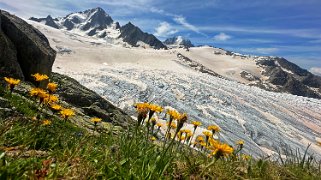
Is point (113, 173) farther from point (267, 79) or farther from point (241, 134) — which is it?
point (267, 79)

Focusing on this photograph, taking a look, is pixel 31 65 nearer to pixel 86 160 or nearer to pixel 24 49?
pixel 24 49

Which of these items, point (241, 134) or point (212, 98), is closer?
point (241, 134)

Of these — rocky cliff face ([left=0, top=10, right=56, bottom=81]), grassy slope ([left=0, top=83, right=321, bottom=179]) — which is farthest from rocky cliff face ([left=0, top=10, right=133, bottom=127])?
grassy slope ([left=0, top=83, right=321, bottom=179])

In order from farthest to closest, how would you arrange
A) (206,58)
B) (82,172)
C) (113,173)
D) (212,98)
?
(206,58) → (212,98) → (113,173) → (82,172)

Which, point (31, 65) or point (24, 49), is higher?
point (24, 49)

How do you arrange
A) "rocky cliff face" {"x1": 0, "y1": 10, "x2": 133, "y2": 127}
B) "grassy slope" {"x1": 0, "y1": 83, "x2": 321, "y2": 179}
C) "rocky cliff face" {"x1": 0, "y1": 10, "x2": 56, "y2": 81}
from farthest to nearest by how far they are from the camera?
"rocky cliff face" {"x1": 0, "y1": 10, "x2": 56, "y2": 81} < "rocky cliff face" {"x1": 0, "y1": 10, "x2": 133, "y2": 127} < "grassy slope" {"x1": 0, "y1": 83, "x2": 321, "y2": 179}

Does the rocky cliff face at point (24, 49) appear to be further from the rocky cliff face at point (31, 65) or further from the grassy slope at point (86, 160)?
the grassy slope at point (86, 160)

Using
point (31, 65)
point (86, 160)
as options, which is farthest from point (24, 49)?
point (86, 160)

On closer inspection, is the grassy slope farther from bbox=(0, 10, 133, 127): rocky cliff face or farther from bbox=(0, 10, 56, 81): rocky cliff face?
Result: bbox=(0, 10, 56, 81): rocky cliff face

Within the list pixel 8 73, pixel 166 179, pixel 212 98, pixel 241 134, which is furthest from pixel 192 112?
pixel 166 179

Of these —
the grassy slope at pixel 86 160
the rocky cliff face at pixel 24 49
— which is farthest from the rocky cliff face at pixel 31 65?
the grassy slope at pixel 86 160

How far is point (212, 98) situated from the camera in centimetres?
3272

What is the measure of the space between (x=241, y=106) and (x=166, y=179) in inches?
1197

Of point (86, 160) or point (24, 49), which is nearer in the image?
point (86, 160)
